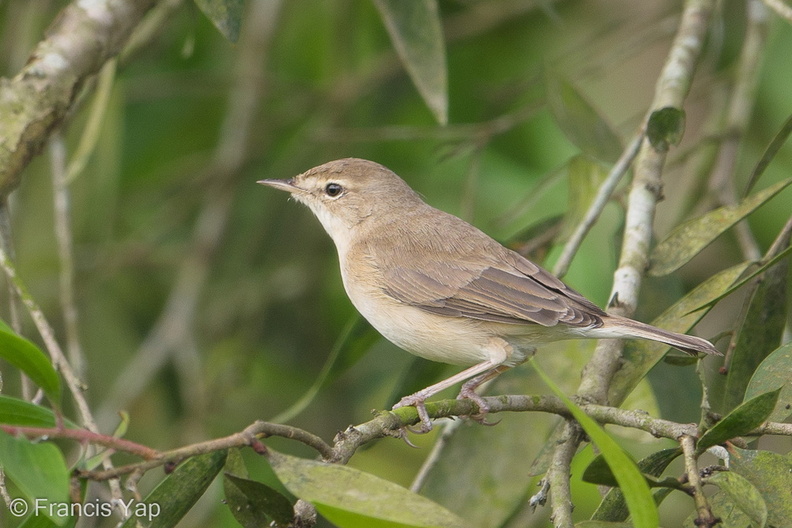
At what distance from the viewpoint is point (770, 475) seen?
233 centimetres

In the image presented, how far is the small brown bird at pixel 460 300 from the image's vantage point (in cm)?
336

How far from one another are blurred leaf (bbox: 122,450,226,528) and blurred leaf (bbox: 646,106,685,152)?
2.18 m

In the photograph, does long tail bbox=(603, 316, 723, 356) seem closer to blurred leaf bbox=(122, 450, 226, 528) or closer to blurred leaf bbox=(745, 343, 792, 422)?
blurred leaf bbox=(745, 343, 792, 422)

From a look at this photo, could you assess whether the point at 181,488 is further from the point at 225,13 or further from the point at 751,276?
the point at 225,13

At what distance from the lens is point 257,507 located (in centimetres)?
224

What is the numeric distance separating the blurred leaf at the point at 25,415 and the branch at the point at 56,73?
1.47 metres

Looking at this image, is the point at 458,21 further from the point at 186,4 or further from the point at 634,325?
the point at 634,325

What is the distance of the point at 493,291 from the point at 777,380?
50.8 inches

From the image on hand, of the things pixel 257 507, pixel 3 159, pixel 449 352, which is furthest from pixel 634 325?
pixel 3 159

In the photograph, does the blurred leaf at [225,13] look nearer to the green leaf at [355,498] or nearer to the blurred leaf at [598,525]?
the green leaf at [355,498]

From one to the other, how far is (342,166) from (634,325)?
202cm

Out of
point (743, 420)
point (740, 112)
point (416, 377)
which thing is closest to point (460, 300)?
point (416, 377)

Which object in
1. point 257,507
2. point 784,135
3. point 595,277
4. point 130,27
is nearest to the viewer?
point 257,507

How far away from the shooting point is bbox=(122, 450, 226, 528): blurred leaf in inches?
90.3
